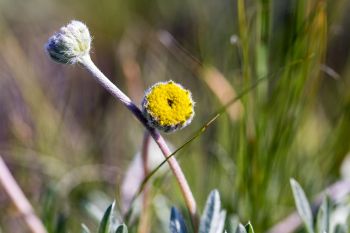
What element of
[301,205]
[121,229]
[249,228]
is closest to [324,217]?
[301,205]

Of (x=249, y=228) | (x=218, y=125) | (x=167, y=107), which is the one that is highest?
(x=218, y=125)

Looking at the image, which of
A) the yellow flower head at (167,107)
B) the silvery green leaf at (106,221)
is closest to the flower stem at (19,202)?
the silvery green leaf at (106,221)

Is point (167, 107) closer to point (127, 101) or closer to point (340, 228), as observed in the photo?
point (127, 101)

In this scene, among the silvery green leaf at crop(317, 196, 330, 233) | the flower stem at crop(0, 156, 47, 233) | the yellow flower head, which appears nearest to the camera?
the yellow flower head

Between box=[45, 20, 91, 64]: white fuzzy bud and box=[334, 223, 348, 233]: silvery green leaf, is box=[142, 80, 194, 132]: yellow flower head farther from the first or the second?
box=[334, 223, 348, 233]: silvery green leaf

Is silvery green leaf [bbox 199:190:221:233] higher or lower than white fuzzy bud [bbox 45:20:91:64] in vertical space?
lower

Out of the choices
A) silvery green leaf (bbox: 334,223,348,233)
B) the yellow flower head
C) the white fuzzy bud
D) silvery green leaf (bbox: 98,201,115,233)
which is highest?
the white fuzzy bud

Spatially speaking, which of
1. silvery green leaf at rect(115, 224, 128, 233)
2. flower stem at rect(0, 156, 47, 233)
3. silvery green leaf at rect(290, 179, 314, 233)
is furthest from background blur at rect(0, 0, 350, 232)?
silvery green leaf at rect(115, 224, 128, 233)

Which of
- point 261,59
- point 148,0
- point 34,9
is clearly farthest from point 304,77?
point 34,9
